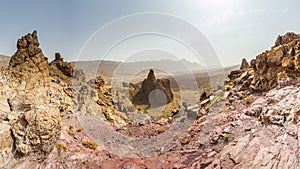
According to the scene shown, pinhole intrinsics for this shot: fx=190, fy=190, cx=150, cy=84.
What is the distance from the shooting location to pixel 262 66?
14281 mm

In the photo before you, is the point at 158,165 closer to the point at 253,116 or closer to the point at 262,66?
the point at 253,116

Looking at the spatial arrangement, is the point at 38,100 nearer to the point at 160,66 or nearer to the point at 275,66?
the point at 275,66

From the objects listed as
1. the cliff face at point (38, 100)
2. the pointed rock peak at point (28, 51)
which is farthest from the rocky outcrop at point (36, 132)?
the pointed rock peak at point (28, 51)

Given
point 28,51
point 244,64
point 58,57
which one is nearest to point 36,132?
point 28,51

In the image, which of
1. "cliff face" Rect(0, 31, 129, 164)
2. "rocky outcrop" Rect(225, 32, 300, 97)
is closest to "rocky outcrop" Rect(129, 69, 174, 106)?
"cliff face" Rect(0, 31, 129, 164)

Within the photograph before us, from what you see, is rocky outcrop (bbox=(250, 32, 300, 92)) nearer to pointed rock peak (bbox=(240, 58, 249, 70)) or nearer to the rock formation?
pointed rock peak (bbox=(240, 58, 249, 70))

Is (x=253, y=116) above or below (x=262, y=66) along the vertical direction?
below

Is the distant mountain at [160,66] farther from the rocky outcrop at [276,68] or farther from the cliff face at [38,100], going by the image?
the rocky outcrop at [276,68]

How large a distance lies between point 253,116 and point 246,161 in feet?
12.8

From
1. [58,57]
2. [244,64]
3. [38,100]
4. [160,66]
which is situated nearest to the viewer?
[38,100]

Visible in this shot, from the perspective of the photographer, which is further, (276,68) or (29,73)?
(29,73)

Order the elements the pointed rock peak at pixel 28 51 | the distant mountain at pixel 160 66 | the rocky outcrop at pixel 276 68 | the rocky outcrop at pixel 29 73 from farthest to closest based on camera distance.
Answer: the distant mountain at pixel 160 66 → the pointed rock peak at pixel 28 51 → the rocky outcrop at pixel 29 73 → the rocky outcrop at pixel 276 68

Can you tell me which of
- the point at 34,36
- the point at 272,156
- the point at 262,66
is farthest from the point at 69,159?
the point at 262,66

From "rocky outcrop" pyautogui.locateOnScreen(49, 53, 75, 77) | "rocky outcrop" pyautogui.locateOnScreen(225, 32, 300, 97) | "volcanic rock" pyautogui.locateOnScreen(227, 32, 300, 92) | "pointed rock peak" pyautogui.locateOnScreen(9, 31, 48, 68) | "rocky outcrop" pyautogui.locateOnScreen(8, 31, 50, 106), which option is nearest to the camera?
"rocky outcrop" pyautogui.locateOnScreen(225, 32, 300, 97)
